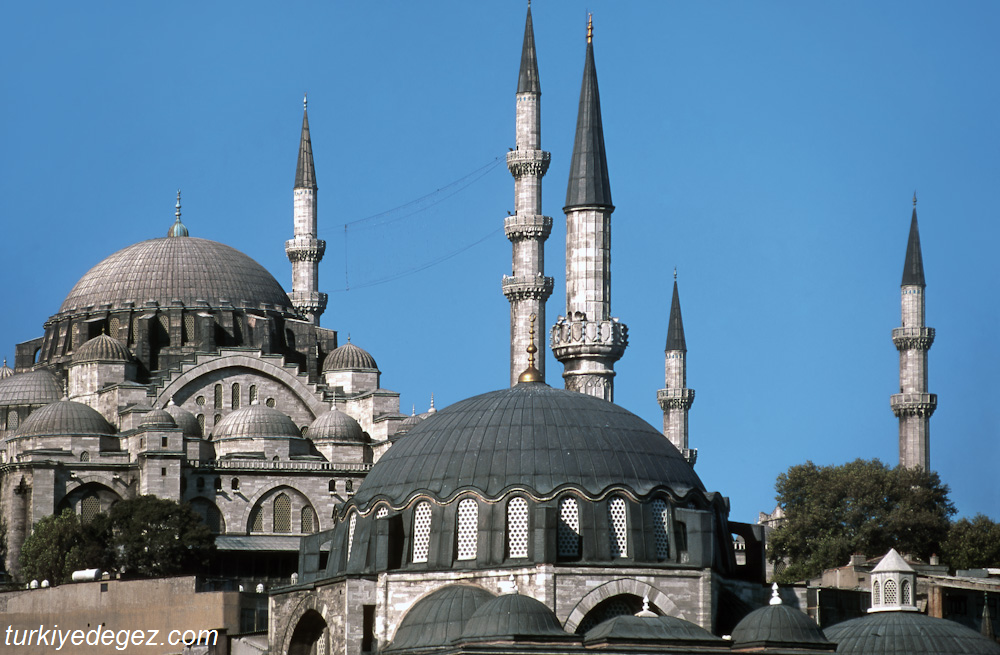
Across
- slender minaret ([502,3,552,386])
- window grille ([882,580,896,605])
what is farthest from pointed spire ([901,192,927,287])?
window grille ([882,580,896,605])

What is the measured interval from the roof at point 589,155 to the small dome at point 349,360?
2243 centimetres

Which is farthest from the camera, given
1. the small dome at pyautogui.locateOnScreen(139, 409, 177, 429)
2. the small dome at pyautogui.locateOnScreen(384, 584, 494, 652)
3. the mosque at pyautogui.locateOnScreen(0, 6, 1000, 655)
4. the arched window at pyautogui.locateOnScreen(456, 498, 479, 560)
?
the small dome at pyautogui.locateOnScreen(139, 409, 177, 429)

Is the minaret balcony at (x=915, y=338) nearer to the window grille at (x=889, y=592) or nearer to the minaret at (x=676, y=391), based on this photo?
the minaret at (x=676, y=391)

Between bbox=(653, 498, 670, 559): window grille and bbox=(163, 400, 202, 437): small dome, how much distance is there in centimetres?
3111

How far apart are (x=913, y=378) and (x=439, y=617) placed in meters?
36.4

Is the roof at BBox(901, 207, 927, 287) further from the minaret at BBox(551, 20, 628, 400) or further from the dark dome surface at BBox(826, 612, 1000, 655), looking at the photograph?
the dark dome surface at BBox(826, 612, 1000, 655)

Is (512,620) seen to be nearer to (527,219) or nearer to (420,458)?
(420,458)

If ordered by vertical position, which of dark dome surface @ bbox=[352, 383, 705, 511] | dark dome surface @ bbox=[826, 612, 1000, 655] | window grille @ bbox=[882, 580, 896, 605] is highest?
dark dome surface @ bbox=[352, 383, 705, 511]

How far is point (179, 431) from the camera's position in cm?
7056

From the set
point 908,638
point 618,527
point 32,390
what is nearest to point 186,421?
point 32,390

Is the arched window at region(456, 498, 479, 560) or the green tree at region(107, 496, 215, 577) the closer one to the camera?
the arched window at region(456, 498, 479, 560)

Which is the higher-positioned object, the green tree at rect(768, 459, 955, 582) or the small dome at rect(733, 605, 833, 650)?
the green tree at rect(768, 459, 955, 582)

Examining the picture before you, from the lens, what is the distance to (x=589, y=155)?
2281 inches

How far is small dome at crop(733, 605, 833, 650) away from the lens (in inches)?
1554
